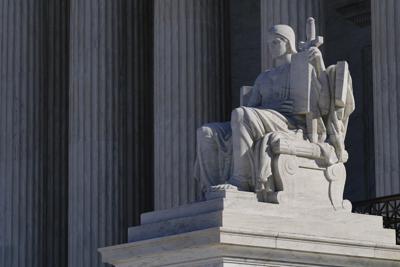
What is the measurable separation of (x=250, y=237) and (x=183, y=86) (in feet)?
57.9

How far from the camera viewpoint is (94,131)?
40312 mm

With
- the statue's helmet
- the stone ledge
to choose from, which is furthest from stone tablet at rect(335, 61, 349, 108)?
the stone ledge

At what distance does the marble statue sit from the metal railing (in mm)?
5321

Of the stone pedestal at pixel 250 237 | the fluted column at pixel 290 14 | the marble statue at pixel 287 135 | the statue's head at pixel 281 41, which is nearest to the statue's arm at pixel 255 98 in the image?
the marble statue at pixel 287 135

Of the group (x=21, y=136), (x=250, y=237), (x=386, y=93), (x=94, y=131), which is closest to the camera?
(x=250, y=237)

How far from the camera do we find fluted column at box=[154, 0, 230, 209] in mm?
37219

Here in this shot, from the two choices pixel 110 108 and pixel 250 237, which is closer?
pixel 250 237

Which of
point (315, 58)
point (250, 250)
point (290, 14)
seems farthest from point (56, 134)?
point (250, 250)

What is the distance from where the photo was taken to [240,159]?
71.4 ft

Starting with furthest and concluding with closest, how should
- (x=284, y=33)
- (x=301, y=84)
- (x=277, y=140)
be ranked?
(x=284, y=33) < (x=301, y=84) < (x=277, y=140)

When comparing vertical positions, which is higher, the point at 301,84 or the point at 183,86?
the point at 183,86

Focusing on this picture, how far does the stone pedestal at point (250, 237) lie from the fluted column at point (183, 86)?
49.4ft

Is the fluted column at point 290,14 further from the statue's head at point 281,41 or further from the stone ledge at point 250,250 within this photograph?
the stone ledge at point 250,250

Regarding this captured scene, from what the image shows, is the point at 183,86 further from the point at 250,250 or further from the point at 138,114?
the point at 250,250
